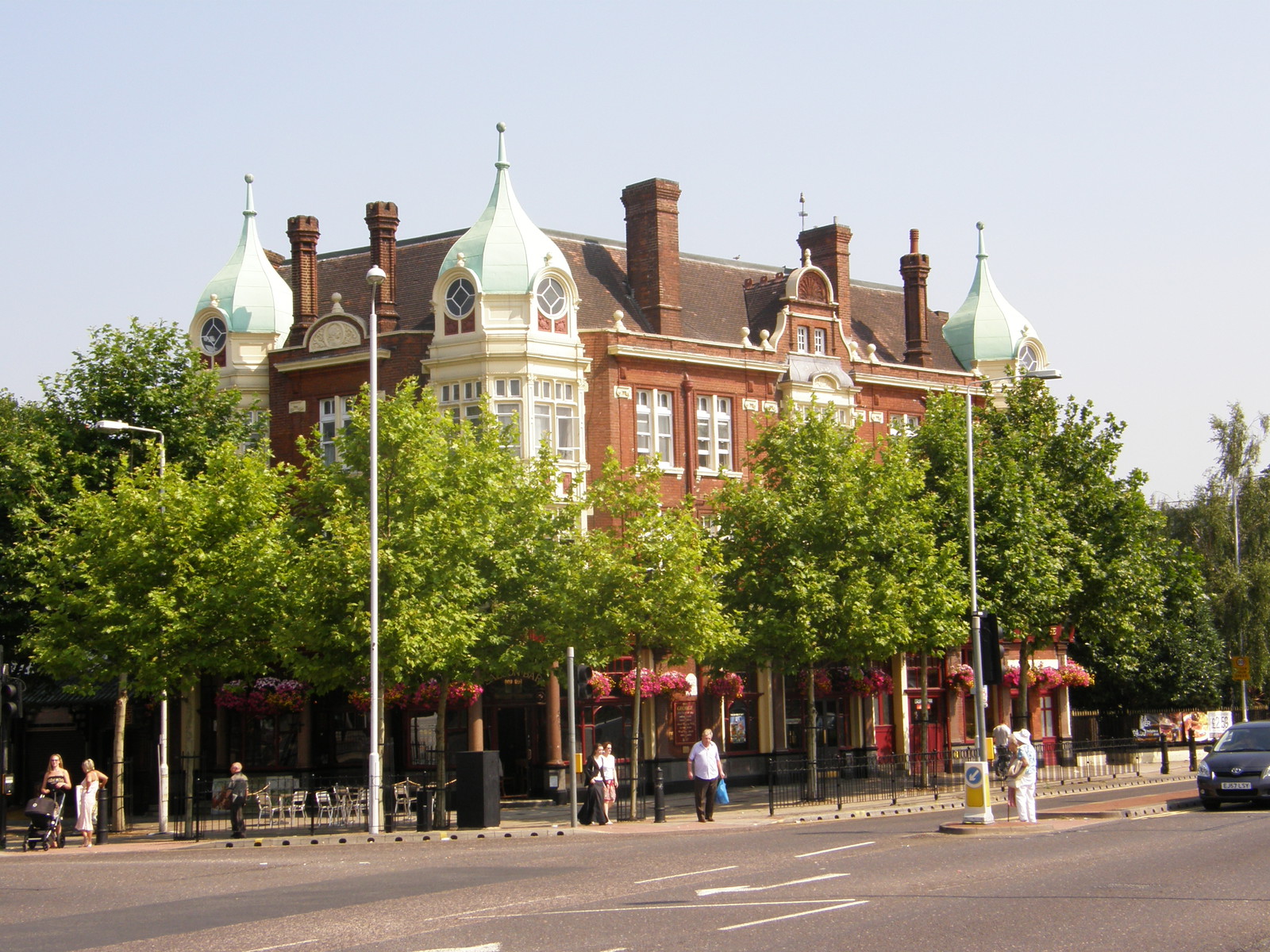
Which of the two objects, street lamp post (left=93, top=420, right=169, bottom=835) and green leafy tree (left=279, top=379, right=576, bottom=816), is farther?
street lamp post (left=93, top=420, right=169, bottom=835)

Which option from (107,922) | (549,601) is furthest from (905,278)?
(107,922)

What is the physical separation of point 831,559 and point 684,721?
7.50 metres

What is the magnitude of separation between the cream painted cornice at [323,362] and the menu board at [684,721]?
12.5 meters

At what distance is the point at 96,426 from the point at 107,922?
18877mm

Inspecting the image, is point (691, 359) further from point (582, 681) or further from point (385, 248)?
point (582, 681)

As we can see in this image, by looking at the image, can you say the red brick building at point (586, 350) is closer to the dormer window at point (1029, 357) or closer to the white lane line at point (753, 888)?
the dormer window at point (1029, 357)

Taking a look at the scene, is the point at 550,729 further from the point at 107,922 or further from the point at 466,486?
the point at 107,922

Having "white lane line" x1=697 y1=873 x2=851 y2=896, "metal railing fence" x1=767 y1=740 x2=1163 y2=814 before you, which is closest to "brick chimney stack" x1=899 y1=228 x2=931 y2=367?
"metal railing fence" x1=767 y1=740 x2=1163 y2=814

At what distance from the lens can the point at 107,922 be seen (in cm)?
1584

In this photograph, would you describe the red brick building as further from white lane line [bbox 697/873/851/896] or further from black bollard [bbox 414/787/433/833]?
white lane line [bbox 697/873/851/896]

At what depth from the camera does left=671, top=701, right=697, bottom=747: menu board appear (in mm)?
41844

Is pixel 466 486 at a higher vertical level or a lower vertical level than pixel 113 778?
higher

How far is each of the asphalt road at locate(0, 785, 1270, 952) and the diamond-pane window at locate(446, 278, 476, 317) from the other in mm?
18207

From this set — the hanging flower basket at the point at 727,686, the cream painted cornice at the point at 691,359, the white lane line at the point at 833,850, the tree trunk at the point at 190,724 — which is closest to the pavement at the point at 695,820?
the white lane line at the point at 833,850
